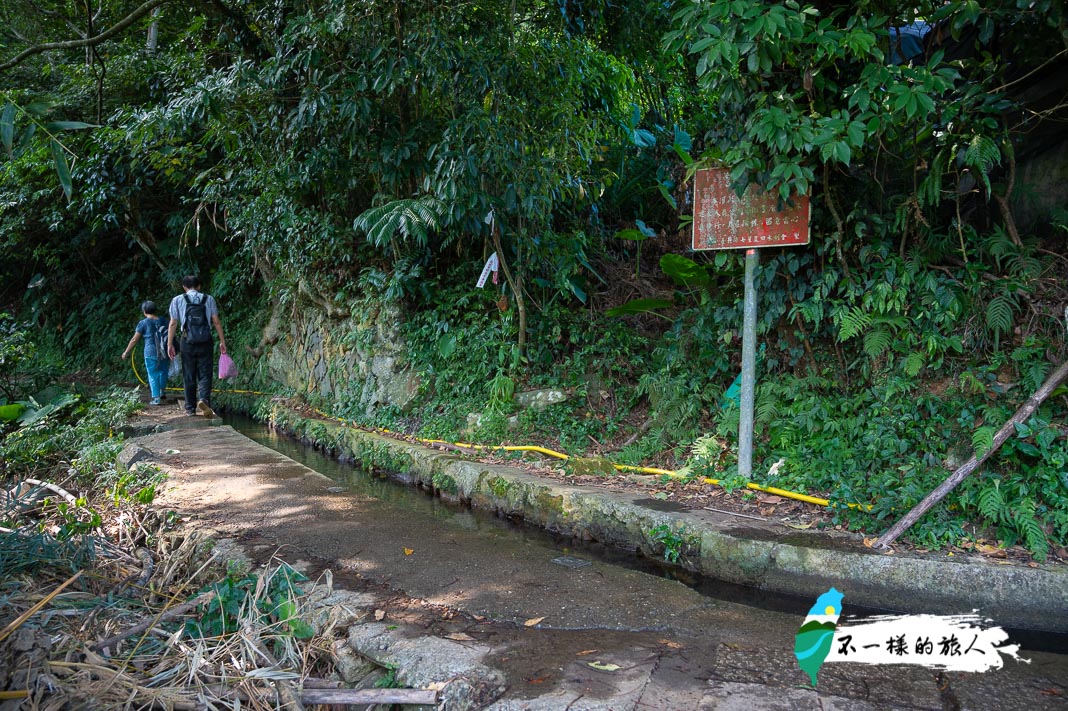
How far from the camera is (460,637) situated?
315 centimetres

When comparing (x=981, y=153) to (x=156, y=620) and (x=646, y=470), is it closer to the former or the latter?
(x=646, y=470)

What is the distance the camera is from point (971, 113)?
15.0 feet

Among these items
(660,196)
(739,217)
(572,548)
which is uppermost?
(660,196)

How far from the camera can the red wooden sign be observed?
5.00 meters

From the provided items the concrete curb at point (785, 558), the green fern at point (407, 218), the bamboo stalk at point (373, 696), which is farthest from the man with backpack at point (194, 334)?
the bamboo stalk at point (373, 696)

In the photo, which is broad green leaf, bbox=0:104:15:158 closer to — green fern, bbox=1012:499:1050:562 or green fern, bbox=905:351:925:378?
green fern, bbox=1012:499:1050:562

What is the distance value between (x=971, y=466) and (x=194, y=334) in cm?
811

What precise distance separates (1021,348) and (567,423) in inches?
152

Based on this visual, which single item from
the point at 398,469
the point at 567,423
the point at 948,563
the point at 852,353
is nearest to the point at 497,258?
the point at 567,423

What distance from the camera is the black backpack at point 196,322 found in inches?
331

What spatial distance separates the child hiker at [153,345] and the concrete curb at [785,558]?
21.9 feet

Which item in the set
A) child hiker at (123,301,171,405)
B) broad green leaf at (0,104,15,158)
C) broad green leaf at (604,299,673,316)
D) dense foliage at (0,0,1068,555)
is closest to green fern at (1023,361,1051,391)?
dense foliage at (0,0,1068,555)

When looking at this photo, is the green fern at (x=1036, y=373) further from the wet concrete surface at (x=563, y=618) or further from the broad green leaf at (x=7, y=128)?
the broad green leaf at (x=7, y=128)

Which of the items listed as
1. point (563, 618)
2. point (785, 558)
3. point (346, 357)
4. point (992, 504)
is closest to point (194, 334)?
point (346, 357)
